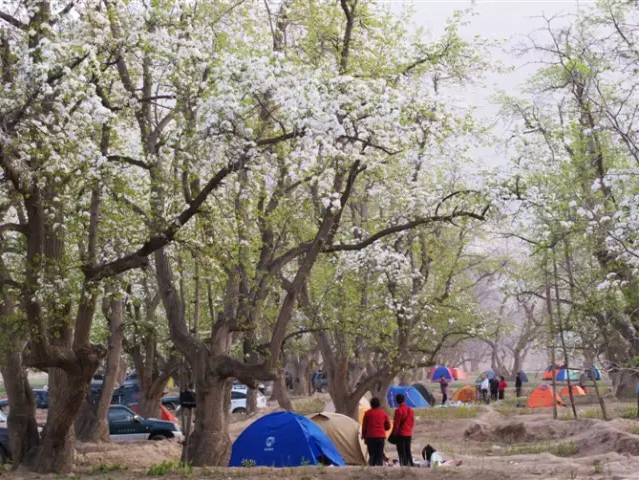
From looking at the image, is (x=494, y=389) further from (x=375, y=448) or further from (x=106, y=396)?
(x=375, y=448)

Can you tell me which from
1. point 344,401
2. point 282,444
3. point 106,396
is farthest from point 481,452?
point 106,396

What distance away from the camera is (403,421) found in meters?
18.7

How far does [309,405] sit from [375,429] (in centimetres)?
2423

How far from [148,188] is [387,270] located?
8137 mm

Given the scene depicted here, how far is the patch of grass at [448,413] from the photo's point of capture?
37.1 m

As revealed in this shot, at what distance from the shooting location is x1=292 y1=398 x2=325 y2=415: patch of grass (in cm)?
4000

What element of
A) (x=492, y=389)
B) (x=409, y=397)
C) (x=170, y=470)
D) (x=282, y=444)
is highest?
(x=492, y=389)

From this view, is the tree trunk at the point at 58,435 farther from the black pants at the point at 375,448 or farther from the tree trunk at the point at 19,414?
the black pants at the point at 375,448

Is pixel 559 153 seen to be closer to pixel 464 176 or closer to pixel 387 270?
pixel 464 176

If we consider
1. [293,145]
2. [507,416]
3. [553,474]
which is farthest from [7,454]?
[507,416]

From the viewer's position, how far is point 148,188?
17781 mm

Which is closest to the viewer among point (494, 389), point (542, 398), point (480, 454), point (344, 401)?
point (480, 454)

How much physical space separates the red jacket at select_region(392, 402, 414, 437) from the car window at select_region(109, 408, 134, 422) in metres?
13.2

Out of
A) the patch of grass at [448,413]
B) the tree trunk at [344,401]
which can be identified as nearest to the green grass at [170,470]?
the tree trunk at [344,401]
